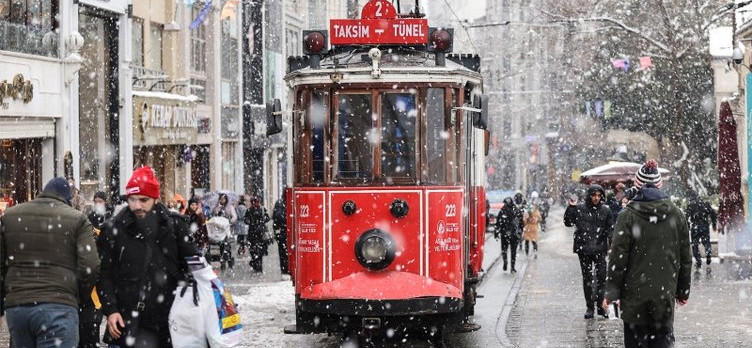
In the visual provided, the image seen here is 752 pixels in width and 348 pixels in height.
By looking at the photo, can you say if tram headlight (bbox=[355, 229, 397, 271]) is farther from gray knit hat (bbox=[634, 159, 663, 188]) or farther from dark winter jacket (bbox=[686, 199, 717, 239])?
dark winter jacket (bbox=[686, 199, 717, 239])

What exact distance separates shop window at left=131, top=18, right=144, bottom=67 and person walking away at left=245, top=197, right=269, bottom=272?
905cm

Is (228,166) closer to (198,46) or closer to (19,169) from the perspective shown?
(198,46)

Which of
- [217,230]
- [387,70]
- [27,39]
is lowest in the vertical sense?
[217,230]

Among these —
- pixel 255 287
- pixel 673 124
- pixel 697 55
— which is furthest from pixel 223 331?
pixel 673 124

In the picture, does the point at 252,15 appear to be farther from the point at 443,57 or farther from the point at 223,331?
the point at 223,331

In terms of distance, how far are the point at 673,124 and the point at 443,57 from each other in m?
33.8

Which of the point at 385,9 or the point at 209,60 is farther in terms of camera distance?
the point at 209,60

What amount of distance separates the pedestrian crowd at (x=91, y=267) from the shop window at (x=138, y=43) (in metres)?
26.1

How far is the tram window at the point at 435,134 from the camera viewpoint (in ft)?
44.6

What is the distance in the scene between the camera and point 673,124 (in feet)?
152

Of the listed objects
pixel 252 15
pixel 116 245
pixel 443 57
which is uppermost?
pixel 252 15

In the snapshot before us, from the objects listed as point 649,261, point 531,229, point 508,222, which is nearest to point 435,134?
point 649,261

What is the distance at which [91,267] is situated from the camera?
28.2ft

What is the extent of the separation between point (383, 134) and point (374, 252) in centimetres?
111
